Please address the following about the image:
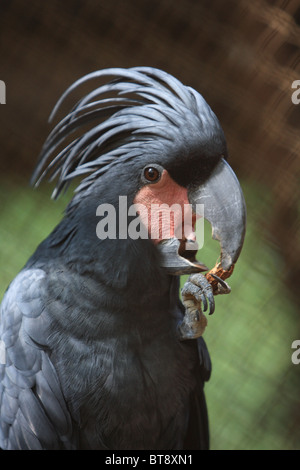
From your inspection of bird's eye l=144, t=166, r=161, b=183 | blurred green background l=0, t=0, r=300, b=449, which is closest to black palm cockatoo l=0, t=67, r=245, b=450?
bird's eye l=144, t=166, r=161, b=183

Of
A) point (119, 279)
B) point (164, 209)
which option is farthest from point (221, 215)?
point (119, 279)

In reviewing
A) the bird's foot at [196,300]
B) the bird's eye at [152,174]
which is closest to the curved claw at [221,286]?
the bird's foot at [196,300]

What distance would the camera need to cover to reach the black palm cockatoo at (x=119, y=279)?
1.04 m

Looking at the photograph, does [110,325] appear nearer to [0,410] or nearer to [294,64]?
[0,410]

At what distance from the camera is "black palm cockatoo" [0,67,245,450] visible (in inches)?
41.0

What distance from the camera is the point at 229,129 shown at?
1814 mm

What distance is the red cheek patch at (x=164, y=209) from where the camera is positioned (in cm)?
104

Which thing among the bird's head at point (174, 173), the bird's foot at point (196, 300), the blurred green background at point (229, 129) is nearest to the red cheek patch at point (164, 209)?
the bird's head at point (174, 173)

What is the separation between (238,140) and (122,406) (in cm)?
102

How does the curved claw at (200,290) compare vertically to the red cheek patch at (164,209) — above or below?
below

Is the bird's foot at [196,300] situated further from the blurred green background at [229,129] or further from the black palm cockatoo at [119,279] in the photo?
the blurred green background at [229,129]

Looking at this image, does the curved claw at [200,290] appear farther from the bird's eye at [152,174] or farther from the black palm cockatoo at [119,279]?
the bird's eye at [152,174]

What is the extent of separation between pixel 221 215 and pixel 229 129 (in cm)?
86

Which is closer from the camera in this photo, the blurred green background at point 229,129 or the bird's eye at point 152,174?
the bird's eye at point 152,174
